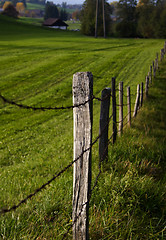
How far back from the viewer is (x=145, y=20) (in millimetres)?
70375

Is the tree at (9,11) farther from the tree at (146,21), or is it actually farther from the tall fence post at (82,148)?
the tall fence post at (82,148)

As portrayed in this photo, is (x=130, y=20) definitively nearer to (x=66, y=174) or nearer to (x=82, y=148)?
(x=66, y=174)

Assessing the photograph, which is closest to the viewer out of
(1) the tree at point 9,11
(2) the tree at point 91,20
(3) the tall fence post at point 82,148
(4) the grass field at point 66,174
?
(3) the tall fence post at point 82,148

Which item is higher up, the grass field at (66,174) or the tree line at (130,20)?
the tree line at (130,20)

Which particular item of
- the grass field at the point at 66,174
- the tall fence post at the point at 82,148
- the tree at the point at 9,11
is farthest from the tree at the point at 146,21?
the tall fence post at the point at 82,148

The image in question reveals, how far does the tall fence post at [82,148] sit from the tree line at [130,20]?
6811cm

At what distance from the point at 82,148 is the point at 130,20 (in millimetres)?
79031

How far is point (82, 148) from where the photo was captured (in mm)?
3199

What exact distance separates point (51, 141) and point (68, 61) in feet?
63.9

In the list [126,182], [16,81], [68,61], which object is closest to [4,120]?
[16,81]

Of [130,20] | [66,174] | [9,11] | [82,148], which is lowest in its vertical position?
[66,174]

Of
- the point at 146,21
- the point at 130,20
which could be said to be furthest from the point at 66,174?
the point at 130,20

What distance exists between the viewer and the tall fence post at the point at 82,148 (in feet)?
10.2

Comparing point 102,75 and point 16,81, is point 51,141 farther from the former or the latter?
point 102,75
